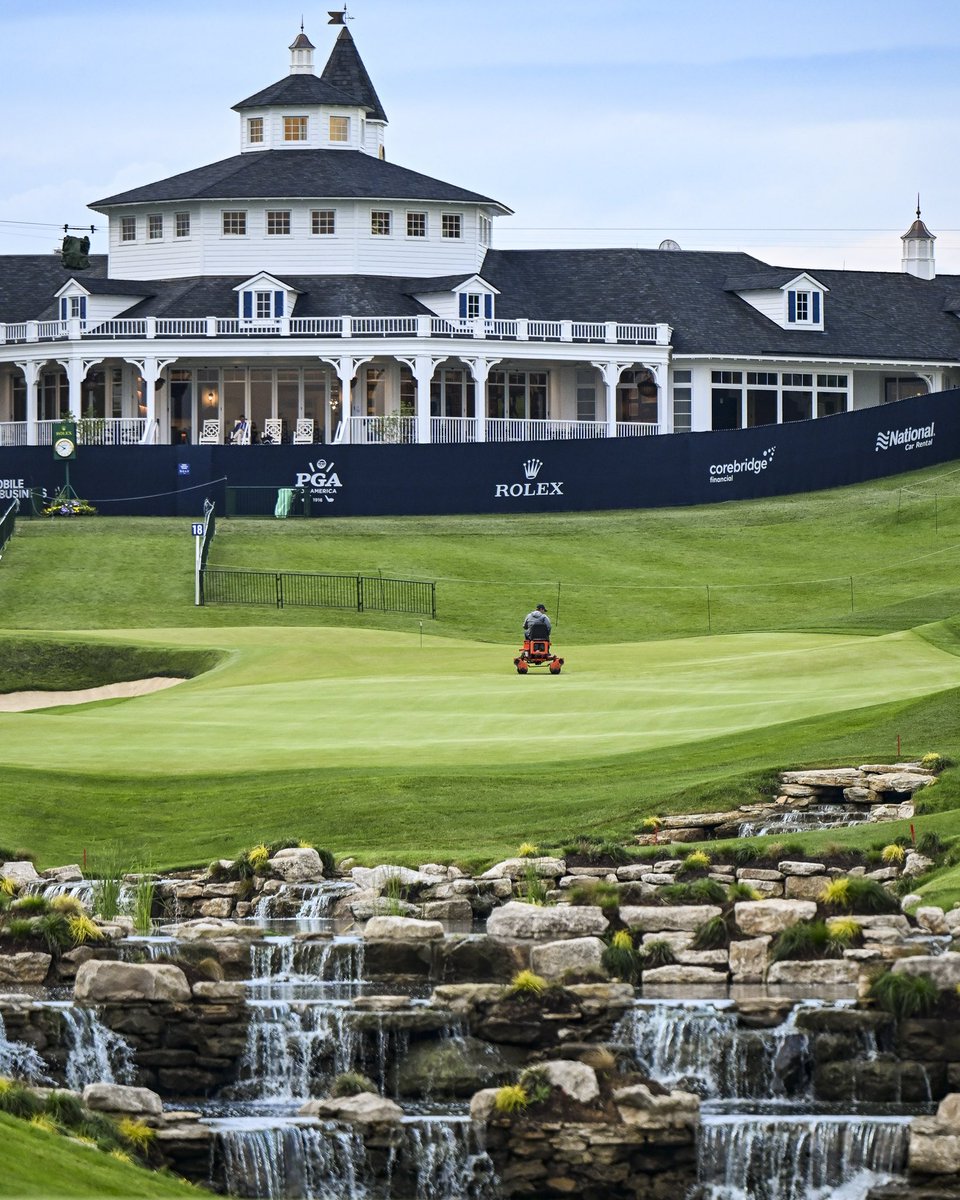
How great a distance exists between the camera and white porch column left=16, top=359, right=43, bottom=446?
7938 cm

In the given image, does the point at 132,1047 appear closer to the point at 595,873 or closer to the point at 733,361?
the point at 595,873

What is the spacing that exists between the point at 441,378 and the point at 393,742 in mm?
49654

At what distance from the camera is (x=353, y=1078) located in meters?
20.0

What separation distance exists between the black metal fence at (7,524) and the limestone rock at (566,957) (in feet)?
132

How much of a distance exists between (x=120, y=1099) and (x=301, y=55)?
247 feet

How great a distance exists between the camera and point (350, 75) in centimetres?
9181

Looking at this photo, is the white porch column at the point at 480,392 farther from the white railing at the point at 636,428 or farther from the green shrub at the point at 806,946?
the green shrub at the point at 806,946

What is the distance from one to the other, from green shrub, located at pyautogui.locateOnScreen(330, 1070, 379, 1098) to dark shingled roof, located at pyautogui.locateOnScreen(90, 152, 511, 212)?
65.2 metres

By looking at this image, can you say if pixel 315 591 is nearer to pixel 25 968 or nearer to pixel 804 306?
pixel 25 968

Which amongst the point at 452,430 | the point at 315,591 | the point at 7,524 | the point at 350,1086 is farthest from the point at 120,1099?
the point at 452,430

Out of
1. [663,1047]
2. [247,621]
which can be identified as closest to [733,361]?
[247,621]

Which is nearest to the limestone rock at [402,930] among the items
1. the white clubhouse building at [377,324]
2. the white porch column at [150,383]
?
the white clubhouse building at [377,324]

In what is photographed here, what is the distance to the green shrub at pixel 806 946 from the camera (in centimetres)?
2216

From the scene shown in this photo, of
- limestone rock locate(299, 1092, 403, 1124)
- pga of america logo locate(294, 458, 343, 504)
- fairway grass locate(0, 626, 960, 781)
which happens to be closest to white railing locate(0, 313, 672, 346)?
pga of america logo locate(294, 458, 343, 504)
